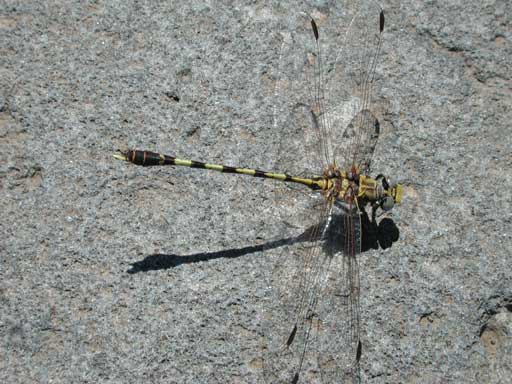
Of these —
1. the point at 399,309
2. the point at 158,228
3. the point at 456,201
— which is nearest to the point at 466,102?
the point at 456,201

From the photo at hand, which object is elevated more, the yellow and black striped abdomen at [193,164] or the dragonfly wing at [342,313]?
the yellow and black striped abdomen at [193,164]

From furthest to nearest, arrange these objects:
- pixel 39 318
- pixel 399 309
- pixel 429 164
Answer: pixel 429 164, pixel 399 309, pixel 39 318

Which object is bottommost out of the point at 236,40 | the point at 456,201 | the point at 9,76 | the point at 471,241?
the point at 471,241

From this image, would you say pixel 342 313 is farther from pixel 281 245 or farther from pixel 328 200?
pixel 328 200

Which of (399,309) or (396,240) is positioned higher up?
(396,240)

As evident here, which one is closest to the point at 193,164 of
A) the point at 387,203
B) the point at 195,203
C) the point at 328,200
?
the point at 195,203

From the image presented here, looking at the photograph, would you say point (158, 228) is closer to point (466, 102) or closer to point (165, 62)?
point (165, 62)

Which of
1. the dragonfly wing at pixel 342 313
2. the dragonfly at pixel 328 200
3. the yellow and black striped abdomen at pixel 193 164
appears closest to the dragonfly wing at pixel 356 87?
the dragonfly at pixel 328 200

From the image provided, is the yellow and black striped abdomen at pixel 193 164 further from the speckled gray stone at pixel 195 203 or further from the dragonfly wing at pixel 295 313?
the dragonfly wing at pixel 295 313
